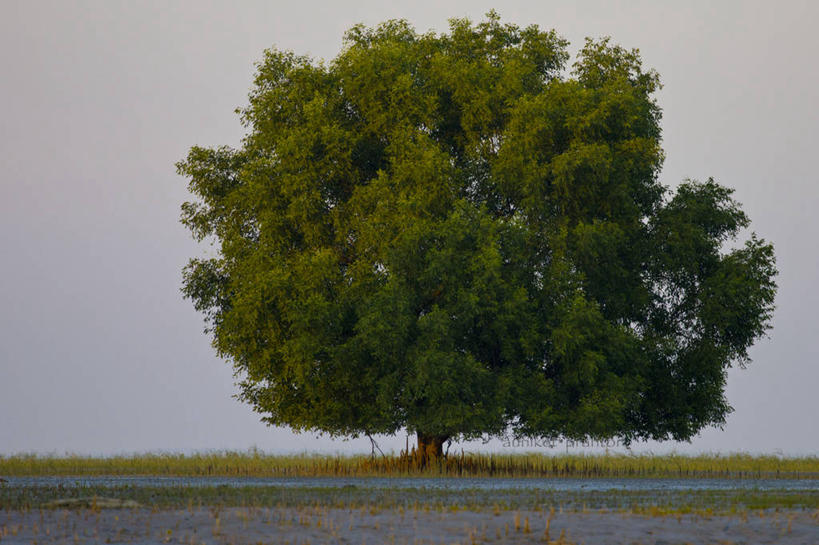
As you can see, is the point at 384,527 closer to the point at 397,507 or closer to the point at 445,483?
the point at 397,507

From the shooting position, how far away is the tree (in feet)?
151

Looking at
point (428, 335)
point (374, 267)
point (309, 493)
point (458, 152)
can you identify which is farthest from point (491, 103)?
point (309, 493)

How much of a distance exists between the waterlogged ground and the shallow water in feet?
2.18

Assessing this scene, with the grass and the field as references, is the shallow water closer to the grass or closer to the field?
the field

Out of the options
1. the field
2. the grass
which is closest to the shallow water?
the field

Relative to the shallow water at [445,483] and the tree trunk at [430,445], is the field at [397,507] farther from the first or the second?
the tree trunk at [430,445]

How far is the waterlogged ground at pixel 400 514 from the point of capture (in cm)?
2155

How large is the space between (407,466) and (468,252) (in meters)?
10.5

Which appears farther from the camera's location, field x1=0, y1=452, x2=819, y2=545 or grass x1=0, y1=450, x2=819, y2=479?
grass x1=0, y1=450, x2=819, y2=479

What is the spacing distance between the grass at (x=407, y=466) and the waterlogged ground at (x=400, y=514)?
10838mm

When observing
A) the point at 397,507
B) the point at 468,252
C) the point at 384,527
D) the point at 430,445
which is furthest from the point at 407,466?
the point at 384,527

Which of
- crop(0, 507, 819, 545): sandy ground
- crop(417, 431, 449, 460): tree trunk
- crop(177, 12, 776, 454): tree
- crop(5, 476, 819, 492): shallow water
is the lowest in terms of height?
crop(0, 507, 819, 545): sandy ground

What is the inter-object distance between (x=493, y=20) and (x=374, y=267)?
15.3 metres

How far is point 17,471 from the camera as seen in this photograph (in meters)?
45.1
